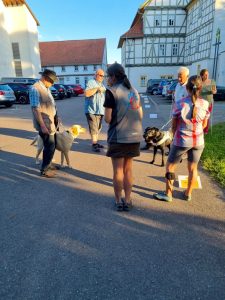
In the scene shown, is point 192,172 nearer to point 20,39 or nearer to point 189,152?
point 189,152

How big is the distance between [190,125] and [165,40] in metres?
37.1

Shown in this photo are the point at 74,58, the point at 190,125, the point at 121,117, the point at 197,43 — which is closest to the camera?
the point at 121,117

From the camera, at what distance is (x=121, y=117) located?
3.02 meters

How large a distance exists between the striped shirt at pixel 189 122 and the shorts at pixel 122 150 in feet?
2.21

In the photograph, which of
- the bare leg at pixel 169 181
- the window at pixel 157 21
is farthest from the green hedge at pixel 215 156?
the window at pixel 157 21

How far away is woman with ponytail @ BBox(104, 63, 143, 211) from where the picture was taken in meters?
2.95

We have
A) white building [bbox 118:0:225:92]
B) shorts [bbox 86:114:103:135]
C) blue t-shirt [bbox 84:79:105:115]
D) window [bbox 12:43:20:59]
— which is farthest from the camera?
window [bbox 12:43:20:59]

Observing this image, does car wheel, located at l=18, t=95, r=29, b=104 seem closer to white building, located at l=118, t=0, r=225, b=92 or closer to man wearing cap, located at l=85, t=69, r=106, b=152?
man wearing cap, located at l=85, t=69, r=106, b=152

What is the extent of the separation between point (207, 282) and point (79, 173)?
329cm

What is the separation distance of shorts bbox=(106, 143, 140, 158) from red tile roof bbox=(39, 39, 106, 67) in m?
51.6

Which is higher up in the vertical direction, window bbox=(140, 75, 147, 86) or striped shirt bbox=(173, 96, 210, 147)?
window bbox=(140, 75, 147, 86)

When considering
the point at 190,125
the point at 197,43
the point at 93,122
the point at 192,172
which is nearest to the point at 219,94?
the point at 197,43

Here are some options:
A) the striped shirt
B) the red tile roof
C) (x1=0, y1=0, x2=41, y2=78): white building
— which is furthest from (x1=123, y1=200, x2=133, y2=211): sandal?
the red tile roof

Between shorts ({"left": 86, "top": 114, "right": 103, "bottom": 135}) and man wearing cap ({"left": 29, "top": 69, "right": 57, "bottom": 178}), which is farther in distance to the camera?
shorts ({"left": 86, "top": 114, "right": 103, "bottom": 135})
